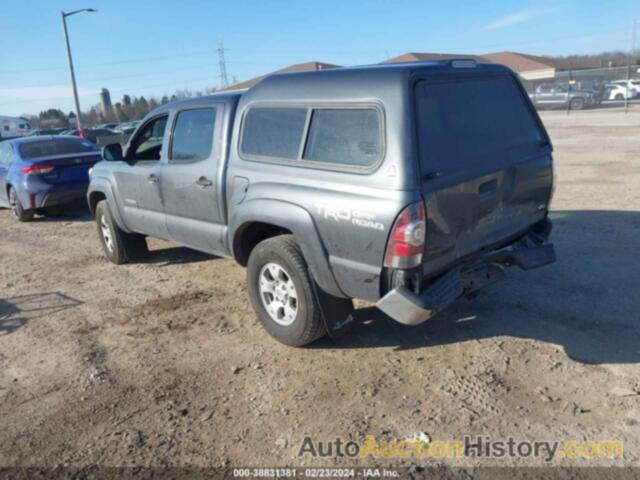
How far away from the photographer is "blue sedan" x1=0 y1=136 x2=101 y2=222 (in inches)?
363

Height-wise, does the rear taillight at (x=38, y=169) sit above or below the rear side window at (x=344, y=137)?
below

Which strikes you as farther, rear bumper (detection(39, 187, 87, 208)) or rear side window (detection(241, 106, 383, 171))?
rear bumper (detection(39, 187, 87, 208))

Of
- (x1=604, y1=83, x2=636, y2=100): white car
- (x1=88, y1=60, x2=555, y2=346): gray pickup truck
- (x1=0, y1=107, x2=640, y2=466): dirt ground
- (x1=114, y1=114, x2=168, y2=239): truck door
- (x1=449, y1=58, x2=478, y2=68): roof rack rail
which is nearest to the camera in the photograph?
(x1=0, y1=107, x2=640, y2=466): dirt ground

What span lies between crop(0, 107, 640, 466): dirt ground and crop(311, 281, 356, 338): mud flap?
8.5 inches

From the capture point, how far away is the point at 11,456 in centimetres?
313

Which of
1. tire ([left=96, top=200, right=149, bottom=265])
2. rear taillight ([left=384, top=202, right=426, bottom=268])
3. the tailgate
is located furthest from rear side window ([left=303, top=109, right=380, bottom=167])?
tire ([left=96, top=200, right=149, bottom=265])

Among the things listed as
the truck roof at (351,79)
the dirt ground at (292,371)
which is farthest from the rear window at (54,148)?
the truck roof at (351,79)

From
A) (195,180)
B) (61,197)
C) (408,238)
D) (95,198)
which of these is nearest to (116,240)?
(95,198)

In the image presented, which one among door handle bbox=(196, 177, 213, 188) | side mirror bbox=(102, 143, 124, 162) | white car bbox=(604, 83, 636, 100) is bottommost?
door handle bbox=(196, 177, 213, 188)

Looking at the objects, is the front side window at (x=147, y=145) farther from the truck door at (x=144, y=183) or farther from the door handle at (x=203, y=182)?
the door handle at (x=203, y=182)

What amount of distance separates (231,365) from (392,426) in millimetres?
1415

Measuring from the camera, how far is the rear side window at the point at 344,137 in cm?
339

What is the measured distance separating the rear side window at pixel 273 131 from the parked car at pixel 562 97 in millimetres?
32036

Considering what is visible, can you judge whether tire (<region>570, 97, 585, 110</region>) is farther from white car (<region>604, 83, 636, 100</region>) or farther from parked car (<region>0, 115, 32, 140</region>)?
parked car (<region>0, 115, 32, 140</region>)
